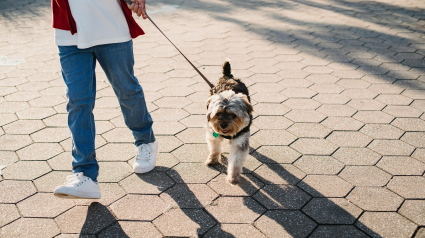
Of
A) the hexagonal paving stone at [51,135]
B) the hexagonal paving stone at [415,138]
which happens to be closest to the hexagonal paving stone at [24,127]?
the hexagonal paving stone at [51,135]

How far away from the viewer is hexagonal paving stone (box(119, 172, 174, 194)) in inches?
134

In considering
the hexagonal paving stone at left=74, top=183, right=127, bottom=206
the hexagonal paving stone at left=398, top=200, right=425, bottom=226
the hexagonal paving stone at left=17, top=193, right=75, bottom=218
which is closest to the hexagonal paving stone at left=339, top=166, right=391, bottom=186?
the hexagonal paving stone at left=398, top=200, right=425, bottom=226

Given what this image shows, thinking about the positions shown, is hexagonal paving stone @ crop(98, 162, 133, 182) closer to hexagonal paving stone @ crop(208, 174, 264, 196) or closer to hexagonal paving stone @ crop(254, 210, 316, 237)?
hexagonal paving stone @ crop(208, 174, 264, 196)

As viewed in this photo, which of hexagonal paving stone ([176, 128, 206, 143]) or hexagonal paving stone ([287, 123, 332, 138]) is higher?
hexagonal paving stone ([287, 123, 332, 138])

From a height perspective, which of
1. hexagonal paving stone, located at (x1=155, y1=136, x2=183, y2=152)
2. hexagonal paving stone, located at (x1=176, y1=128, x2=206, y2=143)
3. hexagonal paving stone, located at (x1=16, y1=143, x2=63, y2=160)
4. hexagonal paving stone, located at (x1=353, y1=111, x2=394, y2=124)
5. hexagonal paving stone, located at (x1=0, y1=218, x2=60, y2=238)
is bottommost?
hexagonal paving stone, located at (x1=0, y1=218, x2=60, y2=238)

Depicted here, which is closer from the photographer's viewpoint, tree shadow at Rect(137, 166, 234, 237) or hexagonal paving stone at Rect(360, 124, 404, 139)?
tree shadow at Rect(137, 166, 234, 237)

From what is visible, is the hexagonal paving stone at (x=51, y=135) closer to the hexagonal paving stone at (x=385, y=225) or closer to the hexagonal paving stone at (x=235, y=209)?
the hexagonal paving stone at (x=235, y=209)

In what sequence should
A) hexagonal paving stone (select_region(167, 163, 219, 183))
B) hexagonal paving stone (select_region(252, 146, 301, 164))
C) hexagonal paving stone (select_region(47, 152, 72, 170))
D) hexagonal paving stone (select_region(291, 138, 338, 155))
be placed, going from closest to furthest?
hexagonal paving stone (select_region(167, 163, 219, 183)), hexagonal paving stone (select_region(47, 152, 72, 170)), hexagonal paving stone (select_region(252, 146, 301, 164)), hexagonal paving stone (select_region(291, 138, 338, 155))

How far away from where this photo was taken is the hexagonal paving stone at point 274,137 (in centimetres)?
416

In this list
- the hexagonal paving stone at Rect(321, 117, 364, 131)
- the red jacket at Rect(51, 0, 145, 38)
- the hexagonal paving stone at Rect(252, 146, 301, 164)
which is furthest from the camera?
the hexagonal paving stone at Rect(321, 117, 364, 131)

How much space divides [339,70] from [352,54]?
86 centimetres

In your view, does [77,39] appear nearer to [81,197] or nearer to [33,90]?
[81,197]

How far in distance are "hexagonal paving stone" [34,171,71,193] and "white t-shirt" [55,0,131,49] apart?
1386 mm

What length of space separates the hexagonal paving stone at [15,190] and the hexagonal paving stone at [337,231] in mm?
2588
